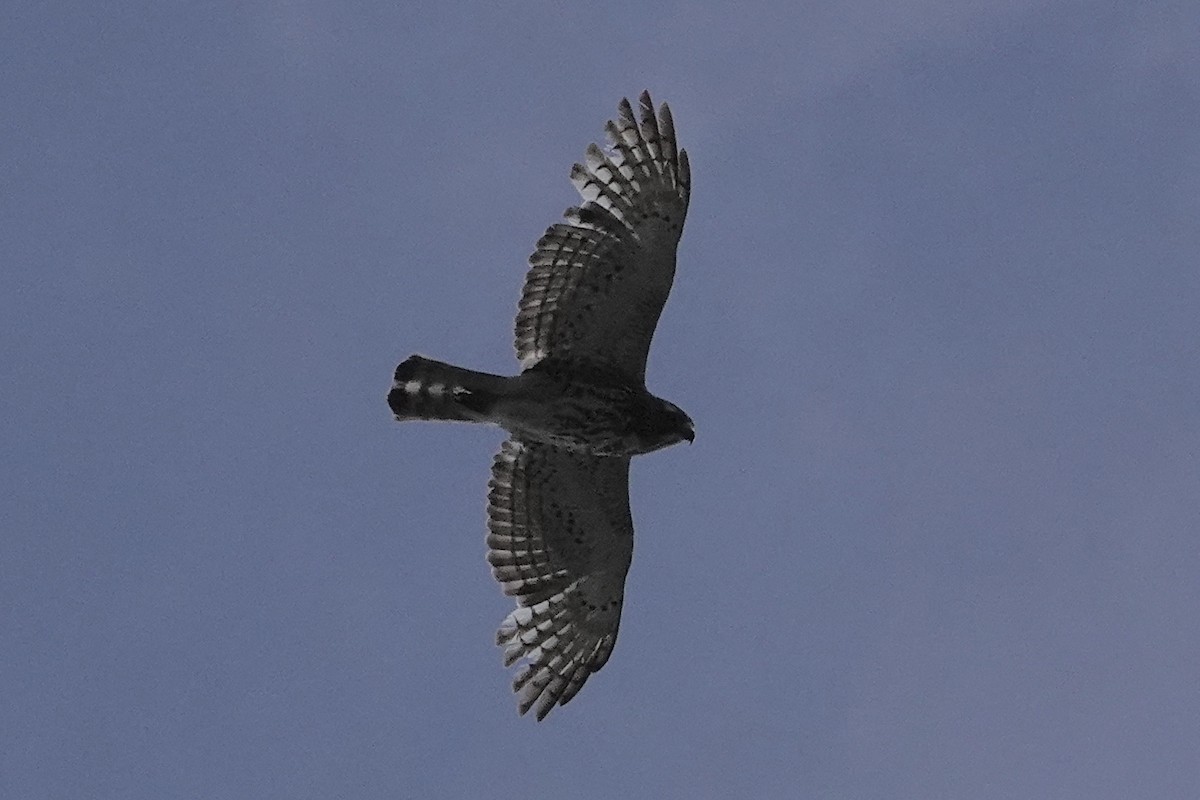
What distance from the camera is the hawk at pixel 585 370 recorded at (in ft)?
54.2

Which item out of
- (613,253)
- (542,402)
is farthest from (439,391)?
(613,253)

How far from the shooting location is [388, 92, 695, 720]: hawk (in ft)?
54.2

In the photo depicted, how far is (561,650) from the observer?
684 inches

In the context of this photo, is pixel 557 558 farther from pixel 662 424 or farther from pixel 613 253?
pixel 613 253

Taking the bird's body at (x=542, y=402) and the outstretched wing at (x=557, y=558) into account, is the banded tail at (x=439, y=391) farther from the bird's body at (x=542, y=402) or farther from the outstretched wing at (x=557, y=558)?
the outstretched wing at (x=557, y=558)

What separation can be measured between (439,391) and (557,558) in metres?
1.92

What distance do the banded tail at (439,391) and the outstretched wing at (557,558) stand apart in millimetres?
793

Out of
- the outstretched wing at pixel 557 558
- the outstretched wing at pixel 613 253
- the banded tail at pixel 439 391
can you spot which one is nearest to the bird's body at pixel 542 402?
the banded tail at pixel 439 391

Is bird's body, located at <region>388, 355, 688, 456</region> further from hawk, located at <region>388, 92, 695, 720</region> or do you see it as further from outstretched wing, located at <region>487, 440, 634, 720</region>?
outstretched wing, located at <region>487, 440, 634, 720</region>

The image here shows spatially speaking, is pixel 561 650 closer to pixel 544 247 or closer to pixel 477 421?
pixel 477 421

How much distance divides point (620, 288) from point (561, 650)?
3182 mm

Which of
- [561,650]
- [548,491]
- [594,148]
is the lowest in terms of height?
[561,650]

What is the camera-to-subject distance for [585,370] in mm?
16781

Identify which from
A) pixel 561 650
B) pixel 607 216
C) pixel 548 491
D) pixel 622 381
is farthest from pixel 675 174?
pixel 561 650
